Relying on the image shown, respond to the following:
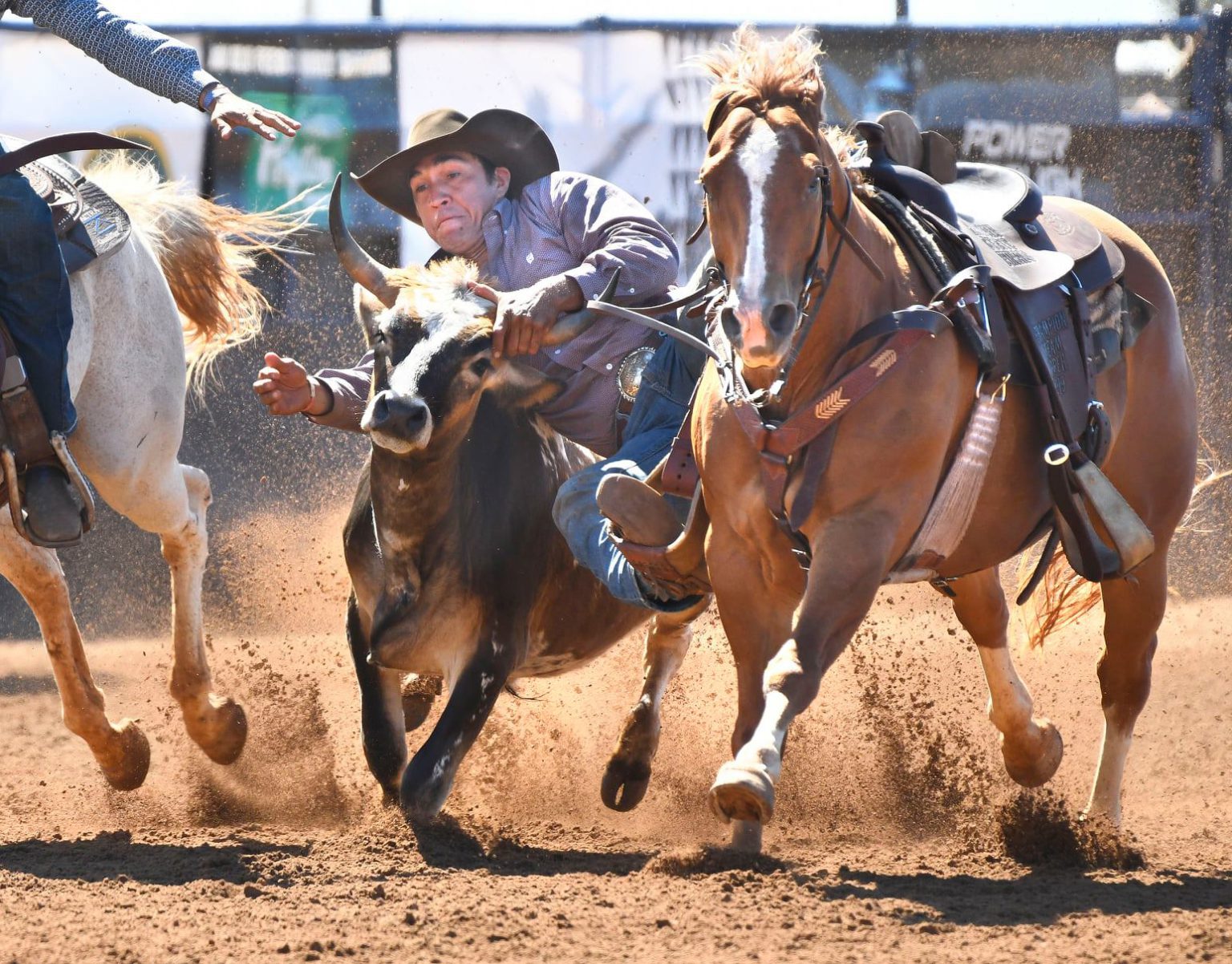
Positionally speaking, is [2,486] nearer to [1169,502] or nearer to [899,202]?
[899,202]

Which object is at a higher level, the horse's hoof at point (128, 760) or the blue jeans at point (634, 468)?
the blue jeans at point (634, 468)

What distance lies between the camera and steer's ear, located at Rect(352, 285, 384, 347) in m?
4.64

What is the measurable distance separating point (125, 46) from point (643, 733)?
253 centimetres

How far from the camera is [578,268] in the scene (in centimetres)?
470

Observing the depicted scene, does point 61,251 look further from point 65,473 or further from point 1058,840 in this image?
point 1058,840

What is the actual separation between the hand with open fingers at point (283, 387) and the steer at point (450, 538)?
24 cm

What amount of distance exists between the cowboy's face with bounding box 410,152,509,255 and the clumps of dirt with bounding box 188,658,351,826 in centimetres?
159

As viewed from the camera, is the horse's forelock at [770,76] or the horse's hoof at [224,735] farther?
the horse's hoof at [224,735]

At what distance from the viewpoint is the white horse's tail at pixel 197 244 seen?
5.87m

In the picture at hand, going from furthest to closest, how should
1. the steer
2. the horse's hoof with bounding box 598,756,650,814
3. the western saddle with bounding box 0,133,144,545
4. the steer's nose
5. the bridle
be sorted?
the horse's hoof with bounding box 598,756,650,814 → the western saddle with bounding box 0,133,144,545 → the steer → the steer's nose → the bridle

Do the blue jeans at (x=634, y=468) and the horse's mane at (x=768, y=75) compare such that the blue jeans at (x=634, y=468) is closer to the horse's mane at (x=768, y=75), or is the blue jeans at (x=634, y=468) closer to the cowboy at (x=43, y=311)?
the horse's mane at (x=768, y=75)

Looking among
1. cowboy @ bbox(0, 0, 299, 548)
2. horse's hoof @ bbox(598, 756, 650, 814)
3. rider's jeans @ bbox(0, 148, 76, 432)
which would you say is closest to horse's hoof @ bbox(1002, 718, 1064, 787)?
horse's hoof @ bbox(598, 756, 650, 814)

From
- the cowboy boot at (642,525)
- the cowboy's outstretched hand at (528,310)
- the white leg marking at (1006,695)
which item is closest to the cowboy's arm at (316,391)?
the cowboy's outstretched hand at (528,310)

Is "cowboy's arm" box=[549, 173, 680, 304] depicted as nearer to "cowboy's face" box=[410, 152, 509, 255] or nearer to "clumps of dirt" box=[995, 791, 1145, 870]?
"cowboy's face" box=[410, 152, 509, 255]
